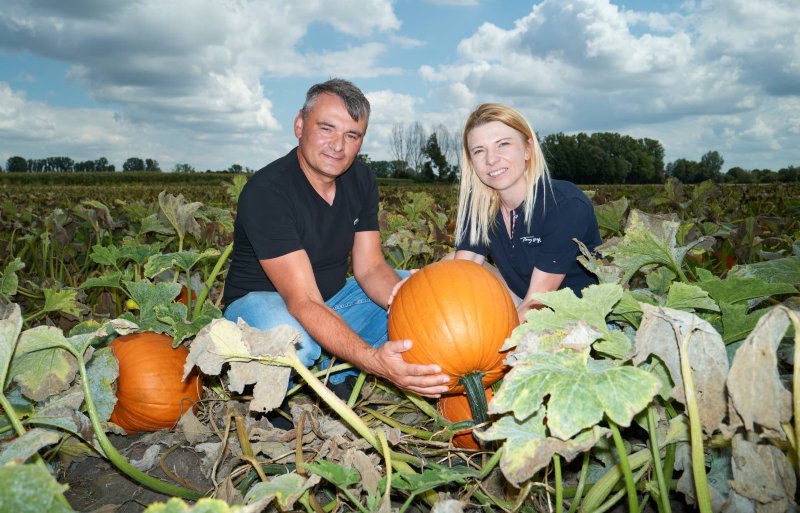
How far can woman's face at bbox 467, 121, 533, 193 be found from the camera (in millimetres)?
3014

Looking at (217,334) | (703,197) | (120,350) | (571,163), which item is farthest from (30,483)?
(571,163)

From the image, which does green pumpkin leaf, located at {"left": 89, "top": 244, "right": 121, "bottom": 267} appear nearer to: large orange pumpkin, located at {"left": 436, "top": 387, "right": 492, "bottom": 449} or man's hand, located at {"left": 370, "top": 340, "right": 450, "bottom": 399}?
man's hand, located at {"left": 370, "top": 340, "right": 450, "bottom": 399}

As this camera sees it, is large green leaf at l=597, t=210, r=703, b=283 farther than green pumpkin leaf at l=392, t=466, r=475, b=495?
Yes

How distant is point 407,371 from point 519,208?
1.36 metres

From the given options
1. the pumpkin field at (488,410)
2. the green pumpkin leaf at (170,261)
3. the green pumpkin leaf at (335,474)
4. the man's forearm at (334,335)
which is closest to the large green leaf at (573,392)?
the pumpkin field at (488,410)

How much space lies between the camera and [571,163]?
5081 cm

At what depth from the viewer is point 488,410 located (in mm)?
1378

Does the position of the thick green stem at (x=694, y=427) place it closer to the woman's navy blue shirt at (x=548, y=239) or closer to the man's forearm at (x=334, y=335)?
the man's forearm at (x=334, y=335)

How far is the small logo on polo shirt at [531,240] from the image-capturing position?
10.1ft

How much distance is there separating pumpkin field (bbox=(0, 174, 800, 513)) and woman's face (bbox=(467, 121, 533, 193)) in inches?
23.5

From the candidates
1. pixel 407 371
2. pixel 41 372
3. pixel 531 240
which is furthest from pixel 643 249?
pixel 41 372

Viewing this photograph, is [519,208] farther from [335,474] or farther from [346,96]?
[335,474]

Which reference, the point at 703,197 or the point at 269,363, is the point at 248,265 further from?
the point at 703,197

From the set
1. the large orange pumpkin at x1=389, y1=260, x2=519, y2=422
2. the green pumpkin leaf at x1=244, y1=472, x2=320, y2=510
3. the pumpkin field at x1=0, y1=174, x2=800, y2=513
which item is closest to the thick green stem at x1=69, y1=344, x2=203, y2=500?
the pumpkin field at x1=0, y1=174, x2=800, y2=513
